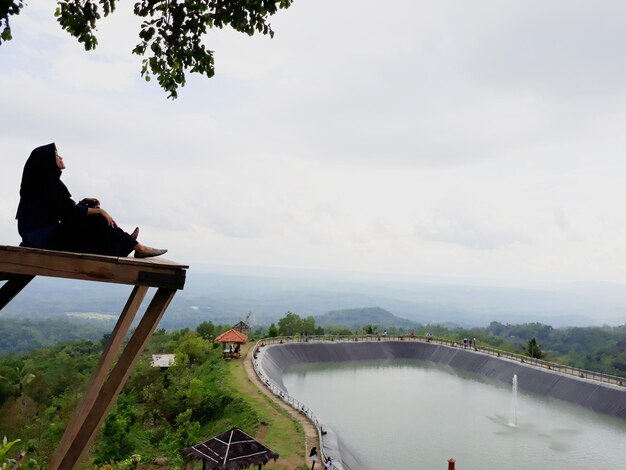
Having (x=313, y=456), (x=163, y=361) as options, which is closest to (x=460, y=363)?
(x=163, y=361)

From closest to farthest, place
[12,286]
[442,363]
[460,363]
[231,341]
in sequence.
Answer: [12,286], [231,341], [460,363], [442,363]

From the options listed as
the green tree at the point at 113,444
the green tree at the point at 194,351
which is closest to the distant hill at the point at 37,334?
the green tree at the point at 194,351

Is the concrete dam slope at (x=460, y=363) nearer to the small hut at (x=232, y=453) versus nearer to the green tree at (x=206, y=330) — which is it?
the green tree at (x=206, y=330)

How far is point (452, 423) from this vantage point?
25047 mm

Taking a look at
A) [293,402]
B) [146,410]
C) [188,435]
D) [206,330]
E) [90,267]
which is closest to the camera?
[90,267]

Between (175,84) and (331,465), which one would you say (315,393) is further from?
(175,84)

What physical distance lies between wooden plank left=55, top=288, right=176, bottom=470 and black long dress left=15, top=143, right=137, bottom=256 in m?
0.71

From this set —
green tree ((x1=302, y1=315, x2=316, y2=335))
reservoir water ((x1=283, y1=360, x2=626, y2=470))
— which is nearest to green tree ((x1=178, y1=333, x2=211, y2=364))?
reservoir water ((x1=283, y1=360, x2=626, y2=470))

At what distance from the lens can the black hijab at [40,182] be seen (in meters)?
4.58

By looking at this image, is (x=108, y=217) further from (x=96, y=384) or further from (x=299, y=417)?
(x=299, y=417)

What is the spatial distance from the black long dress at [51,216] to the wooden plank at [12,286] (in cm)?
58

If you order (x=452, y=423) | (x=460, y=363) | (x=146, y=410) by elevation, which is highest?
(x=460, y=363)

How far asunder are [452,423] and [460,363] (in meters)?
17.7

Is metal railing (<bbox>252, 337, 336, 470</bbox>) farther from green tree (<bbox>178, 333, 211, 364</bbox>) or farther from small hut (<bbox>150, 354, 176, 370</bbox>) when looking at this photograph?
small hut (<bbox>150, 354, 176, 370</bbox>)
